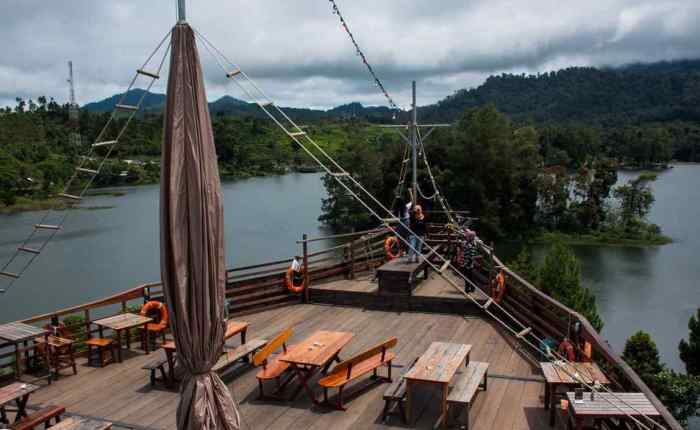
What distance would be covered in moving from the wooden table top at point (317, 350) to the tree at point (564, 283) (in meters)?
19.8

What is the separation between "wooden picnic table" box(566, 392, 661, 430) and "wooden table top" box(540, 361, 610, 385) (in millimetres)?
425

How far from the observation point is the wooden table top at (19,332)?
7.11 meters

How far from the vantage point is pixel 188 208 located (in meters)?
4.17

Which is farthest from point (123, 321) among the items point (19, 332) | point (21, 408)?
point (21, 408)

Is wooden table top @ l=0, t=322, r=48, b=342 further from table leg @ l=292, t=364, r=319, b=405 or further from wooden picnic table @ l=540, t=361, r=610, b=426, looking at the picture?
wooden picnic table @ l=540, t=361, r=610, b=426

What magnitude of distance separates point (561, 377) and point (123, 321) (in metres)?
5.84

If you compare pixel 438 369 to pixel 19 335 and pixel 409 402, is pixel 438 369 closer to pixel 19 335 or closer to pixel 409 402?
pixel 409 402

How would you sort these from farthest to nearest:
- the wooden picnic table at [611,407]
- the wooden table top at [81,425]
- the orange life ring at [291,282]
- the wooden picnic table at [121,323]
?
the orange life ring at [291,282] < the wooden picnic table at [121,323] < the wooden table top at [81,425] < the wooden picnic table at [611,407]

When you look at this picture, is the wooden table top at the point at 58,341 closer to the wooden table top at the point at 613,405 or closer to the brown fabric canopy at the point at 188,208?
the brown fabric canopy at the point at 188,208

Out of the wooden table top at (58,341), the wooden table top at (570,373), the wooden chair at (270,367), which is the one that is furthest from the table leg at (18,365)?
the wooden table top at (570,373)

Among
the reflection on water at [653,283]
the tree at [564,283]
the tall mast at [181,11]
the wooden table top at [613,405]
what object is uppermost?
the tall mast at [181,11]

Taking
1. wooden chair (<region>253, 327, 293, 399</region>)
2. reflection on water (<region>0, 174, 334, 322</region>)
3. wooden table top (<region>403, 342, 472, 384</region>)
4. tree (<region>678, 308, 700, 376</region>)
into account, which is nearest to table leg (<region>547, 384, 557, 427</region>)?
wooden table top (<region>403, 342, 472, 384</region>)

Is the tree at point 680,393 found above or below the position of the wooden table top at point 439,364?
below

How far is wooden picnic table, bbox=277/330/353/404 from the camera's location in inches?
265
